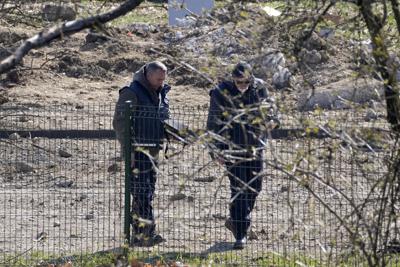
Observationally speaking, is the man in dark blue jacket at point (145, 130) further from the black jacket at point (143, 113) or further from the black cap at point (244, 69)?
the black cap at point (244, 69)

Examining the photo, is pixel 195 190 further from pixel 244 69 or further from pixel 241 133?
pixel 244 69

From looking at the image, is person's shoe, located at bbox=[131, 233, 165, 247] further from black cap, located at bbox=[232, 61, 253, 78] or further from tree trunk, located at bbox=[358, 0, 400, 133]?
tree trunk, located at bbox=[358, 0, 400, 133]

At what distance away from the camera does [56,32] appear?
20.1 ft

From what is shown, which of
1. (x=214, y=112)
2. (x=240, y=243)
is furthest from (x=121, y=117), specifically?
(x=240, y=243)

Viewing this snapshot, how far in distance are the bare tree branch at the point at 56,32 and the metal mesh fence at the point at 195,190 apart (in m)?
0.83

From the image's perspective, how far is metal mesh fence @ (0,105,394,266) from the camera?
22.6 feet

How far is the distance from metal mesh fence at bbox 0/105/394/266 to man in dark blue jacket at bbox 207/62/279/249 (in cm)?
12

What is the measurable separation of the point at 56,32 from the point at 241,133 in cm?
384

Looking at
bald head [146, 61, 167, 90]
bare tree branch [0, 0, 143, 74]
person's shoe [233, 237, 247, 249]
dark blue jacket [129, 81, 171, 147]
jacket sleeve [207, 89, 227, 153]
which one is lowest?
person's shoe [233, 237, 247, 249]

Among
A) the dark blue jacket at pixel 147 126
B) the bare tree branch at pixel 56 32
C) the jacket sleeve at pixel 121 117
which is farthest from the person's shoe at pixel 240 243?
the bare tree branch at pixel 56 32

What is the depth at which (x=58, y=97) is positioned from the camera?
62.5 ft

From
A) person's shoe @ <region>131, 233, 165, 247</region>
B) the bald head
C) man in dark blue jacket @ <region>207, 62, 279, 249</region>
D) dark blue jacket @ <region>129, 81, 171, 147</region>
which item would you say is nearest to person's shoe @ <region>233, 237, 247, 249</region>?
man in dark blue jacket @ <region>207, 62, 279, 249</region>

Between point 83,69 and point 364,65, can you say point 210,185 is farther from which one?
point 83,69

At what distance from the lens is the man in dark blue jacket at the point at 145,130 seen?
A: 10312mm
